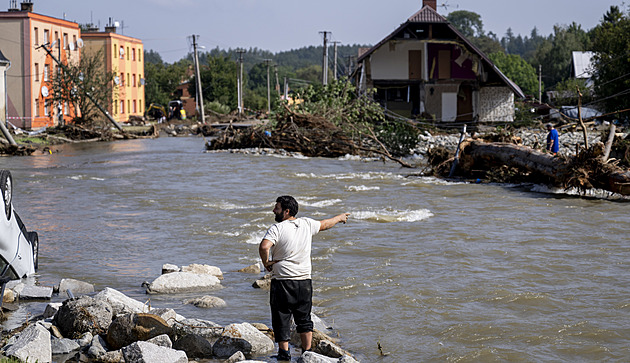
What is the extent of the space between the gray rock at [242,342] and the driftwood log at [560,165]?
471 inches

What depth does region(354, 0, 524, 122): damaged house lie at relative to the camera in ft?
135

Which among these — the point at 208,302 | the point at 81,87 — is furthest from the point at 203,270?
the point at 81,87

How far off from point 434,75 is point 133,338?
3769 centimetres

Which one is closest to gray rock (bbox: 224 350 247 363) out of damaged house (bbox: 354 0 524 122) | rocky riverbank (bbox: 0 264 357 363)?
rocky riverbank (bbox: 0 264 357 363)

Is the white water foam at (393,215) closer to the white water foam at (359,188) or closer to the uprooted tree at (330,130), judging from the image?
the white water foam at (359,188)

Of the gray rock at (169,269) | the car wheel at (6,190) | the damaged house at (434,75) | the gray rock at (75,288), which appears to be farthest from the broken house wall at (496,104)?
the car wheel at (6,190)

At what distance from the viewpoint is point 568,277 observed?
944cm

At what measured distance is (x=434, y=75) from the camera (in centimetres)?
4194

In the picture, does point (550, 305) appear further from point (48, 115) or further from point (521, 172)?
point (48, 115)

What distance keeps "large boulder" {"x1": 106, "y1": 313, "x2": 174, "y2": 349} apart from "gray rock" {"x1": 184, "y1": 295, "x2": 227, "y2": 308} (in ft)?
5.01

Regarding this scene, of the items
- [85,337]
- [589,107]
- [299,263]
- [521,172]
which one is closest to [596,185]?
[521,172]

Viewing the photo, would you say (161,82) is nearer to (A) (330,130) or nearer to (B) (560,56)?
(B) (560,56)

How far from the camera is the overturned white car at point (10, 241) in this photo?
7.55m

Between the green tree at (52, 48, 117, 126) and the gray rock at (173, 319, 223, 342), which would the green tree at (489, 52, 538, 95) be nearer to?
the green tree at (52, 48, 117, 126)
